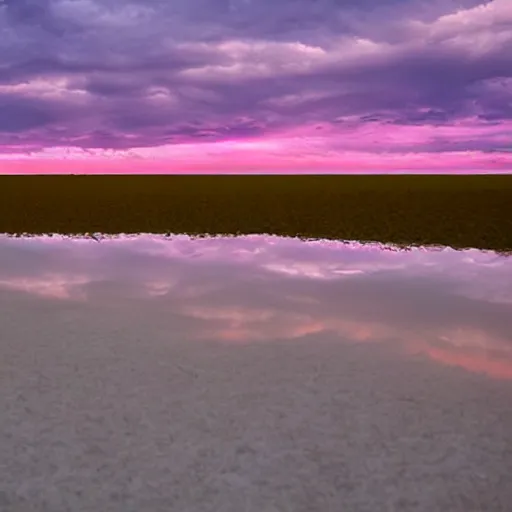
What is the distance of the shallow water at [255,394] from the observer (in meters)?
5.62

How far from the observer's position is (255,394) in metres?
7.69

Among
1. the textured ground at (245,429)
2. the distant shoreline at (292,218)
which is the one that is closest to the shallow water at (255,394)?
the textured ground at (245,429)

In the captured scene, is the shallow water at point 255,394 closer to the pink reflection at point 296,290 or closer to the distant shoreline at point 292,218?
the pink reflection at point 296,290

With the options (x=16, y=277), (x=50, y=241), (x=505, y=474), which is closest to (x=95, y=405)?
(x=505, y=474)

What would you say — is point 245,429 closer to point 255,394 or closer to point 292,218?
point 255,394

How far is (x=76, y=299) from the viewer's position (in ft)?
43.0

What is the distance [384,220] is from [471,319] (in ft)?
63.7

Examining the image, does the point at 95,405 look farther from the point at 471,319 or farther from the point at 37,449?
the point at 471,319

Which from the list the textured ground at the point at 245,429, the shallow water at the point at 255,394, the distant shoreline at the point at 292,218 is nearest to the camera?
the textured ground at the point at 245,429

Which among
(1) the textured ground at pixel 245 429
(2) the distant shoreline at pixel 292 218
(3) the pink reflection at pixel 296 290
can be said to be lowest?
(1) the textured ground at pixel 245 429

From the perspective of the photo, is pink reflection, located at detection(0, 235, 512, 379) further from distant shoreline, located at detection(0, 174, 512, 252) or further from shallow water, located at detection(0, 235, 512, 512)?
distant shoreline, located at detection(0, 174, 512, 252)

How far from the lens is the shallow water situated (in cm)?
562

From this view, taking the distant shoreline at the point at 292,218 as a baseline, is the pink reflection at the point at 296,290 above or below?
below

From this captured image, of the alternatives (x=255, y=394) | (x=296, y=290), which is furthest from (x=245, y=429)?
(x=296, y=290)
